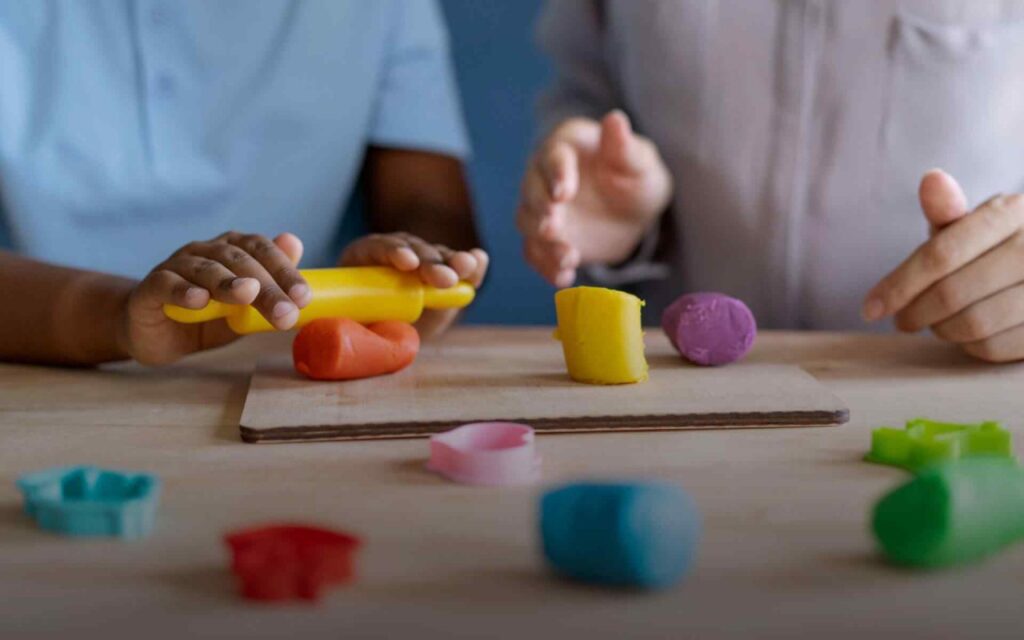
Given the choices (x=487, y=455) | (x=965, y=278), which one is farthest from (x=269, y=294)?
(x=965, y=278)

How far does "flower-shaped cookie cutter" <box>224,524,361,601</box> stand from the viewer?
0.42 meters

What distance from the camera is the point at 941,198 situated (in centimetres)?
81

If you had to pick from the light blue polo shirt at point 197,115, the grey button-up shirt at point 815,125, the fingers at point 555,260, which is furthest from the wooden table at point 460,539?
the light blue polo shirt at point 197,115

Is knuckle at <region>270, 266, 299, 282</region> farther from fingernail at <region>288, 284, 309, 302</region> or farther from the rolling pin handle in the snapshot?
the rolling pin handle

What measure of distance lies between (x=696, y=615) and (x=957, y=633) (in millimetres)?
88

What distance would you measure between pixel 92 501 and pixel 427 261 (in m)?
0.39

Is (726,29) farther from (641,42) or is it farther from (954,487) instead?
(954,487)

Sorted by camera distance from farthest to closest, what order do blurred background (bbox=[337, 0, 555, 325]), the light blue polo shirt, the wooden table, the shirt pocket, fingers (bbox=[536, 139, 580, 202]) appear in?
blurred background (bbox=[337, 0, 555, 325]), the light blue polo shirt, the shirt pocket, fingers (bbox=[536, 139, 580, 202]), the wooden table

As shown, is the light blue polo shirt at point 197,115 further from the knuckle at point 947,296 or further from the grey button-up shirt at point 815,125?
the knuckle at point 947,296

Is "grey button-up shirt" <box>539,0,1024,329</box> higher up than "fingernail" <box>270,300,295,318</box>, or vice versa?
"grey button-up shirt" <box>539,0,1024,329</box>

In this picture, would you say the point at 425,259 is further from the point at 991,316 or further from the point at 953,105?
the point at 953,105

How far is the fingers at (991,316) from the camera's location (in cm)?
80

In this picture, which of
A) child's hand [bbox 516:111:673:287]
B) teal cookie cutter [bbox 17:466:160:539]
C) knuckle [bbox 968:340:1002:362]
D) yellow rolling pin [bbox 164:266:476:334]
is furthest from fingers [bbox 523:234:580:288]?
teal cookie cutter [bbox 17:466:160:539]

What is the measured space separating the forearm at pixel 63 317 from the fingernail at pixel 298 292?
0.14m
